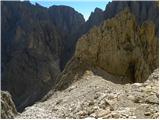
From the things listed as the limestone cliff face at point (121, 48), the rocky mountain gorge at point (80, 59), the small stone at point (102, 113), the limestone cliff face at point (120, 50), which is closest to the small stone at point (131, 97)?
the rocky mountain gorge at point (80, 59)

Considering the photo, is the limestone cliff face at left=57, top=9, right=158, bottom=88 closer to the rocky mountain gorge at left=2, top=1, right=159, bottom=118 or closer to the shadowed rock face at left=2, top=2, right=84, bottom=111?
the rocky mountain gorge at left=2, top=1, right=159, bottom=118

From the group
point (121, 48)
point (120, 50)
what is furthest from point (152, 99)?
point (121, 48)

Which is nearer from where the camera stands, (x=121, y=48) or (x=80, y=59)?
(x=80, y=59)

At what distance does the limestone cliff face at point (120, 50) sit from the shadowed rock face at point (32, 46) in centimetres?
2423

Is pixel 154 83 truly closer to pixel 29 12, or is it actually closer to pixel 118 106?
pixel 118 106

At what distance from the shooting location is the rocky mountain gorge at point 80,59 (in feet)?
45.1

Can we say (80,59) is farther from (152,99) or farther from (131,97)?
(152,99)

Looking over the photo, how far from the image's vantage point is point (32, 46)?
83062 millimetres

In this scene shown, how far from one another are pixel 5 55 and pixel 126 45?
4694 centimetres

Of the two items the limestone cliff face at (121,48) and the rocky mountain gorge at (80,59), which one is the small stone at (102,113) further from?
the limestone cliff face at (121,48)

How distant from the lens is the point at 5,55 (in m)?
82.4

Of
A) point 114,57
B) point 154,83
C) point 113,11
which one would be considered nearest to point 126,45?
point 114,57

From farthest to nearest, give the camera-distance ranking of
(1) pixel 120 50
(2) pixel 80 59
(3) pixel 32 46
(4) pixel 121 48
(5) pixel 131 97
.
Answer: (3) pixel 32 46
(4) pixel 121 48
(1) pixel 120 50
(2) pixel 80 59
(5) pixel 131 97

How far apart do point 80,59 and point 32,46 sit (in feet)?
161
